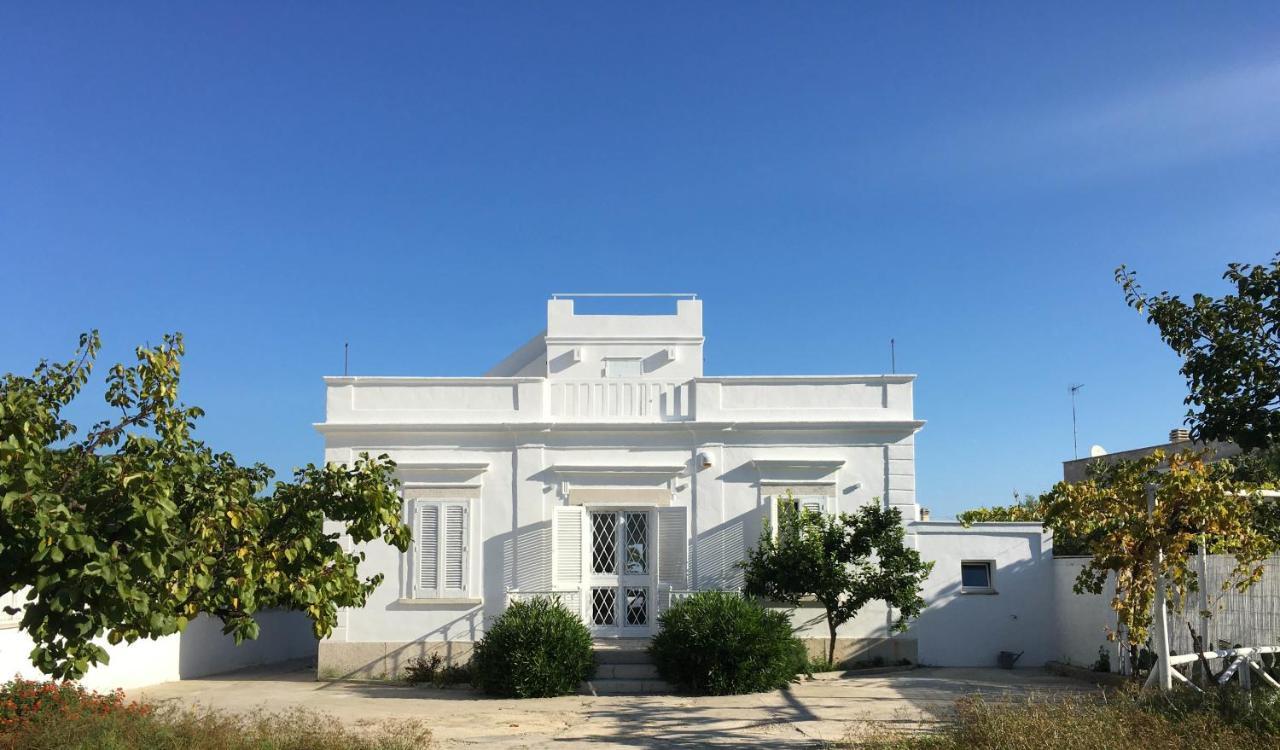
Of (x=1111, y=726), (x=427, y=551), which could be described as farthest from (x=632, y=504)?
(x=1111, y=726)

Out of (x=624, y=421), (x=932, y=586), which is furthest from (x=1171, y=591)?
Answer: (x=624, y=421)

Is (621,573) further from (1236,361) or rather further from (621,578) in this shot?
(1236,361)

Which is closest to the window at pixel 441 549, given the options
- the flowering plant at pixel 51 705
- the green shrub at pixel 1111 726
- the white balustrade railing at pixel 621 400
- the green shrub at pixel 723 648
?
the white balustrade railing at pixel 621 400

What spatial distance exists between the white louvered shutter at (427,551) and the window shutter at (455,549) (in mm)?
128

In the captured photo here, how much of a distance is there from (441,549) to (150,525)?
11390 millimetres

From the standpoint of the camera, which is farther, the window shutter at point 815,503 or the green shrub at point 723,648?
the window shutter at point 815,503

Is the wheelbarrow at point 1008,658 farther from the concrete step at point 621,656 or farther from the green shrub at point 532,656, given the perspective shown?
the green shrub at point 532,656

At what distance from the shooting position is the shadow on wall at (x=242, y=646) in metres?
18.1

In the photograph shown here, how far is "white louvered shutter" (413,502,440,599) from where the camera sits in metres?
17.1

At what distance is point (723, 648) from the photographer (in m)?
14.6

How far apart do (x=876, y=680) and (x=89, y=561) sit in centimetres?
1213

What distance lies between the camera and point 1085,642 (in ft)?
54.6

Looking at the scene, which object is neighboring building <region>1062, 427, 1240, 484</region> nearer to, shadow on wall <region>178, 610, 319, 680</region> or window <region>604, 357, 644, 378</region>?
window <region>604, 357, 644, 378</region>

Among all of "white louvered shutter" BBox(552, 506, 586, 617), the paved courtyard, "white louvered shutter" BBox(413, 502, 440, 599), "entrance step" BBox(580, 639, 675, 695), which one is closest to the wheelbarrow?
the paved courtyard
